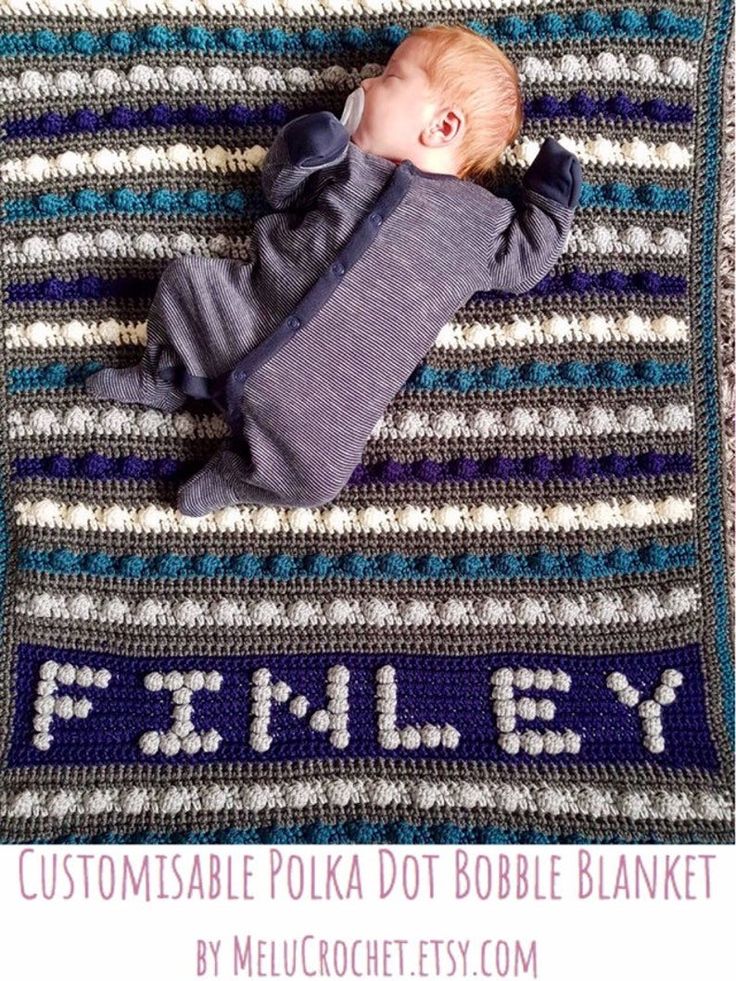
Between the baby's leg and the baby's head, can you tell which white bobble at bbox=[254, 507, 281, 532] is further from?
the baby's head

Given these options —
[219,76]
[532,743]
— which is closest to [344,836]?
[532,743]

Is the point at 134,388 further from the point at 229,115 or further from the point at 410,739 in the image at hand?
the point at 410,739

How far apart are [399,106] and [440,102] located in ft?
0.17

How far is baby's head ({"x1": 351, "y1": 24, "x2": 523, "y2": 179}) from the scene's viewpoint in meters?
1.09

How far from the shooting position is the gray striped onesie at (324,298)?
1078 millimetres

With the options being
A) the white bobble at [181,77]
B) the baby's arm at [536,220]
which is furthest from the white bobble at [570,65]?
the white bobble at [181,77]

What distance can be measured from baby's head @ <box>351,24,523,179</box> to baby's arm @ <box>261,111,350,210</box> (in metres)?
0.06

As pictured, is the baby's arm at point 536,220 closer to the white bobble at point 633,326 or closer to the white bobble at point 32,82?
the white bobble at point 633,326

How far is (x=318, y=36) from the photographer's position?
119 cm

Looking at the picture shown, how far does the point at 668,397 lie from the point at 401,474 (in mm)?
376

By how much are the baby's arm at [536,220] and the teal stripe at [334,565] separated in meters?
0.37

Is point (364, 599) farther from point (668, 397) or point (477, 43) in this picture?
point (477, 43)

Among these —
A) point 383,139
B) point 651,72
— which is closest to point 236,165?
point 383,139

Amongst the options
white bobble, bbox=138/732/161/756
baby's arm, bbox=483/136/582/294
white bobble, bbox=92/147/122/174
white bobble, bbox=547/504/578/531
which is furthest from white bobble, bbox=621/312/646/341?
white bobble, bbox=138/732/161/756
